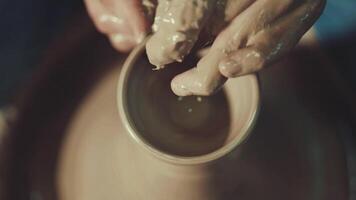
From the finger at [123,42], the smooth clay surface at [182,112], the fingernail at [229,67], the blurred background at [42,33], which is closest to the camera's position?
the fingernail at [229,67]

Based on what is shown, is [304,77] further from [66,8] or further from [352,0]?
[66,8]

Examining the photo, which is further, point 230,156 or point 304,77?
point 304,77

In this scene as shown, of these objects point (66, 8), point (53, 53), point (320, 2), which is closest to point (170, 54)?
point (320, 2)

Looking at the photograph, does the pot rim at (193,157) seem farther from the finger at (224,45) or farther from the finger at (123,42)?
the finger at (123,42)

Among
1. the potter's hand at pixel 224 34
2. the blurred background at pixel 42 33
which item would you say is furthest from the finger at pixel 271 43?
the blurred background at pixel 42 33

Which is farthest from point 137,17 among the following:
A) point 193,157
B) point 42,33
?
point 42,33

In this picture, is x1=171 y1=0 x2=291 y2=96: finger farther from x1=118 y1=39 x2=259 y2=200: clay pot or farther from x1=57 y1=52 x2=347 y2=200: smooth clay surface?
x1=57 y1=52 x2=347 y2=200: smooth clay surface

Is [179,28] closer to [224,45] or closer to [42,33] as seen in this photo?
[224,45]

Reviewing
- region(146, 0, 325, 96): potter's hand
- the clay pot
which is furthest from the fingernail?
the clay pot
